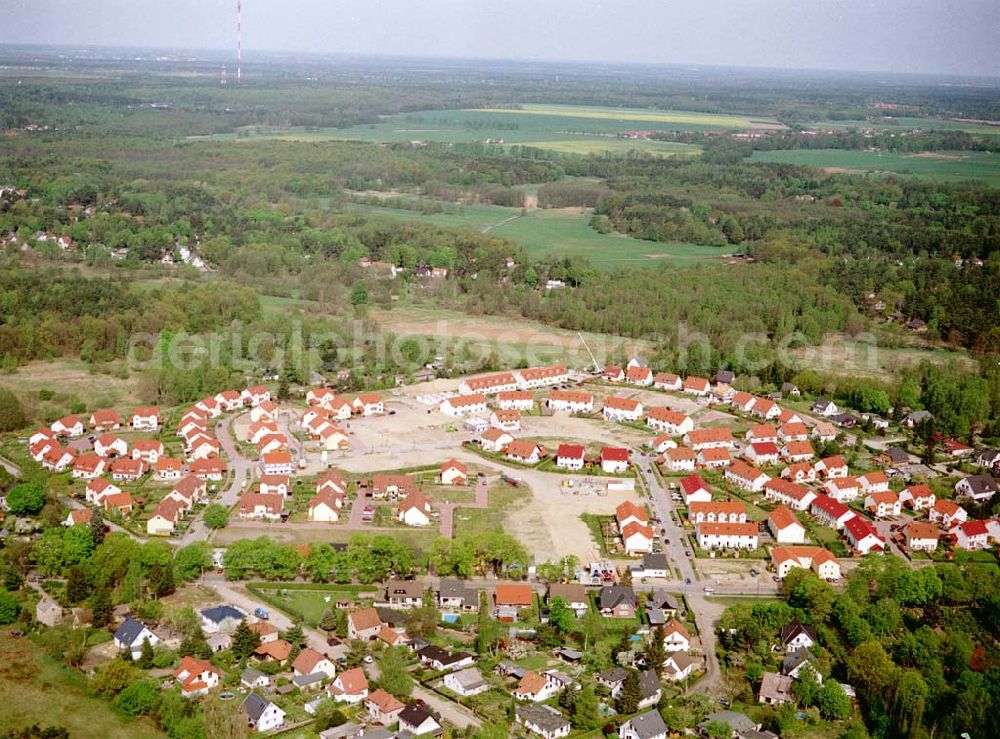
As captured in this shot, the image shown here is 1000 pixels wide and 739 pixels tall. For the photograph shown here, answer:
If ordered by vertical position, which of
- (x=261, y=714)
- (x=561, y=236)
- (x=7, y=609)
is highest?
(x=561, y=236)

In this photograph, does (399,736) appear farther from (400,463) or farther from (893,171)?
(893,171)

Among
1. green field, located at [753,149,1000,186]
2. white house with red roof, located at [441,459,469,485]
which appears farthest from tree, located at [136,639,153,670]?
green field, located at [753,149,1000,186]

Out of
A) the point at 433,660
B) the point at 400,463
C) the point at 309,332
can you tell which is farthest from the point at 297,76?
the point at 433,660

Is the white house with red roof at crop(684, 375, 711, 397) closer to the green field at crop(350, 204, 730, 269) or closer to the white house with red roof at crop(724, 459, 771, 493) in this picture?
the white house with red roof at crop(724, 459, 771, 493)

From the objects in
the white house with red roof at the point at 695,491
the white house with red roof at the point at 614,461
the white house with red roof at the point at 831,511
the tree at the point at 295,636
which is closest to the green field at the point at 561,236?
the white house with red roof at the point at 614,461

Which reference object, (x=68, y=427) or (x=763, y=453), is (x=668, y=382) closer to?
(x=763, y=453)

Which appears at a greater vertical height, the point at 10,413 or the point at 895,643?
the point at 895,643

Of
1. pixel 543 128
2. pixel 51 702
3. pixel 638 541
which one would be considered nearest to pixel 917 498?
pixel 638 541
